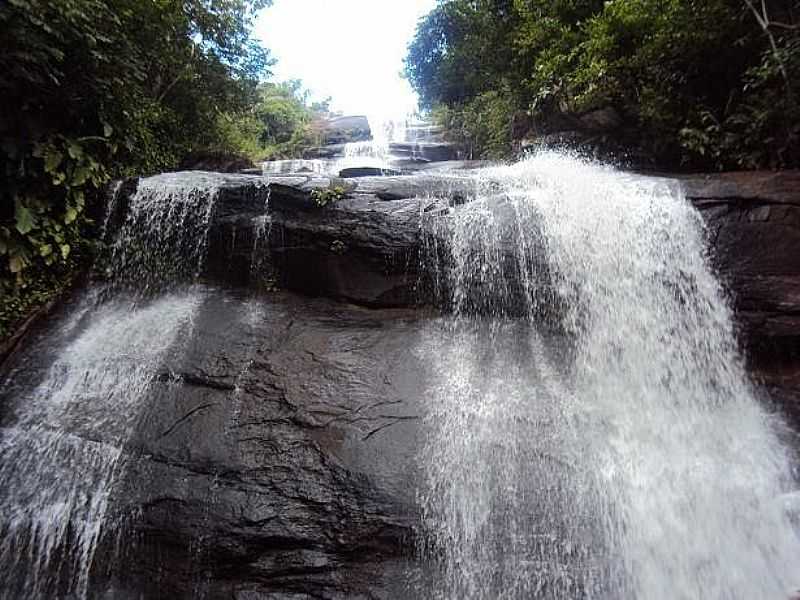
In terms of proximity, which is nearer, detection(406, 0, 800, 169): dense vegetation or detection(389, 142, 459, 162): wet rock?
detection(406, 0, 800, 169): dense vegetation

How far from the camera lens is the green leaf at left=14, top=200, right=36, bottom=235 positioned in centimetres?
538

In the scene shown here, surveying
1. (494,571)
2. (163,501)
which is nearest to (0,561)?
(163,501)

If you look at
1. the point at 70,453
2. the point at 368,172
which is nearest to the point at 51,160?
the point at 70,453

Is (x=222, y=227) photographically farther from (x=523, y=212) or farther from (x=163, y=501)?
(x=523, y=212)

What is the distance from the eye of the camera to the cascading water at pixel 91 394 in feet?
12.5

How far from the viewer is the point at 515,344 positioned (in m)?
5.21

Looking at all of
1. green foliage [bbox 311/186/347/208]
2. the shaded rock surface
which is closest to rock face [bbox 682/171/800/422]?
the shaded rock surface

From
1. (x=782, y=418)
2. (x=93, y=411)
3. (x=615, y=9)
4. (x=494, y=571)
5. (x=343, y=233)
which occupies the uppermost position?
(x=615, y=9)

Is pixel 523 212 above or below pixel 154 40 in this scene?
below

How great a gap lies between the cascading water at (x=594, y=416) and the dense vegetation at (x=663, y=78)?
1396 mm

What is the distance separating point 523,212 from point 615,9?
4.18m

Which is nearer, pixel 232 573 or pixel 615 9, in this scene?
pixel 232 573

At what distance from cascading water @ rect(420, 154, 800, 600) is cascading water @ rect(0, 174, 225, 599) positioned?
2989mm

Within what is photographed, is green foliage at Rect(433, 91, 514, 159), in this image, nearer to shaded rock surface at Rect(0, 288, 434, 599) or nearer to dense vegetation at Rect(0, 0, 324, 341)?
dense vegetation at Rect(0, 0, 324, 341)
